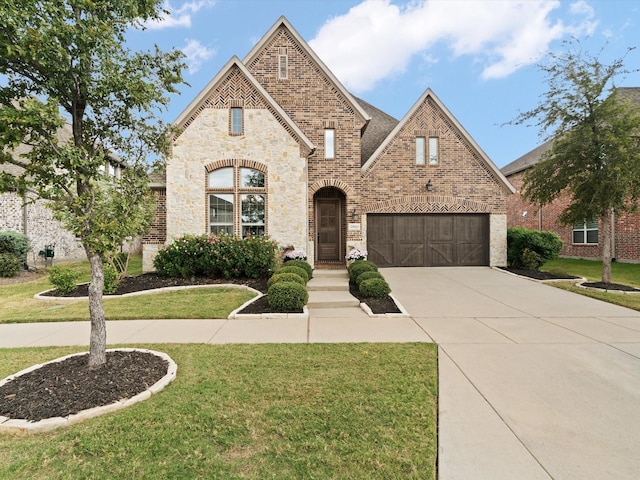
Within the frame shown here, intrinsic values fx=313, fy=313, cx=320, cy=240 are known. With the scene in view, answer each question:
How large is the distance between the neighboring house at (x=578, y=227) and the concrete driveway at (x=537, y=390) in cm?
838

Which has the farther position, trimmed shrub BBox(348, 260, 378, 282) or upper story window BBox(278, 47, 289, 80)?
upper story window BBox(278, 47, 289, 80)

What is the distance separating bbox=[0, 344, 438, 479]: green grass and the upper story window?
11.9 metres

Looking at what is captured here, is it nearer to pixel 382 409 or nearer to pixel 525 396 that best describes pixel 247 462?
pixel 382 409

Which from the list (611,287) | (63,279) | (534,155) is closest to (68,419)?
(63,279)

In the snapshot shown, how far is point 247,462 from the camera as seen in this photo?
2.32 metres

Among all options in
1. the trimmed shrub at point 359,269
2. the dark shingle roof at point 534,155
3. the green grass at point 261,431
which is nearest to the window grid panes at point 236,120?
the trimmed shrub at point 359,269

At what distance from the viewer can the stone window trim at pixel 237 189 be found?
1070 centimetres

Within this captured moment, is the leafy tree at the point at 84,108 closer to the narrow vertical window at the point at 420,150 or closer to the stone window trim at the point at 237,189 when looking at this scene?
the stone window trim at the point at 237,189

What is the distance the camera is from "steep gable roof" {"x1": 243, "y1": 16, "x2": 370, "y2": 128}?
490 inches

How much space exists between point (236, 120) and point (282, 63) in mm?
3815

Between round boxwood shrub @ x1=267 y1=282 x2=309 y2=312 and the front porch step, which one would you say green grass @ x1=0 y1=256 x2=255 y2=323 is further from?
the front porch step

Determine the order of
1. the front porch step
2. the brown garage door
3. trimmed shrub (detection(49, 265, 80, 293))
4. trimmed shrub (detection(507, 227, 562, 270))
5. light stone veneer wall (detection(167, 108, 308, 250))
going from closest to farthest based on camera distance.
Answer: the front porch step, trimmed shrub (detection(49, 265, 80, 293)), light stone veneer wall (detection(167, 108, 308, 250)), trimmed shrub (detection(507, 227, 562, 270)), the brown garage door

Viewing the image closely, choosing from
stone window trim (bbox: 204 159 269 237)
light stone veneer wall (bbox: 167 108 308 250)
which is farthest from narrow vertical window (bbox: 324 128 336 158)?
stone window trim (bbox: 204 159 269 237)

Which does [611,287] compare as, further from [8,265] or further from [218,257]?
[8,265]
